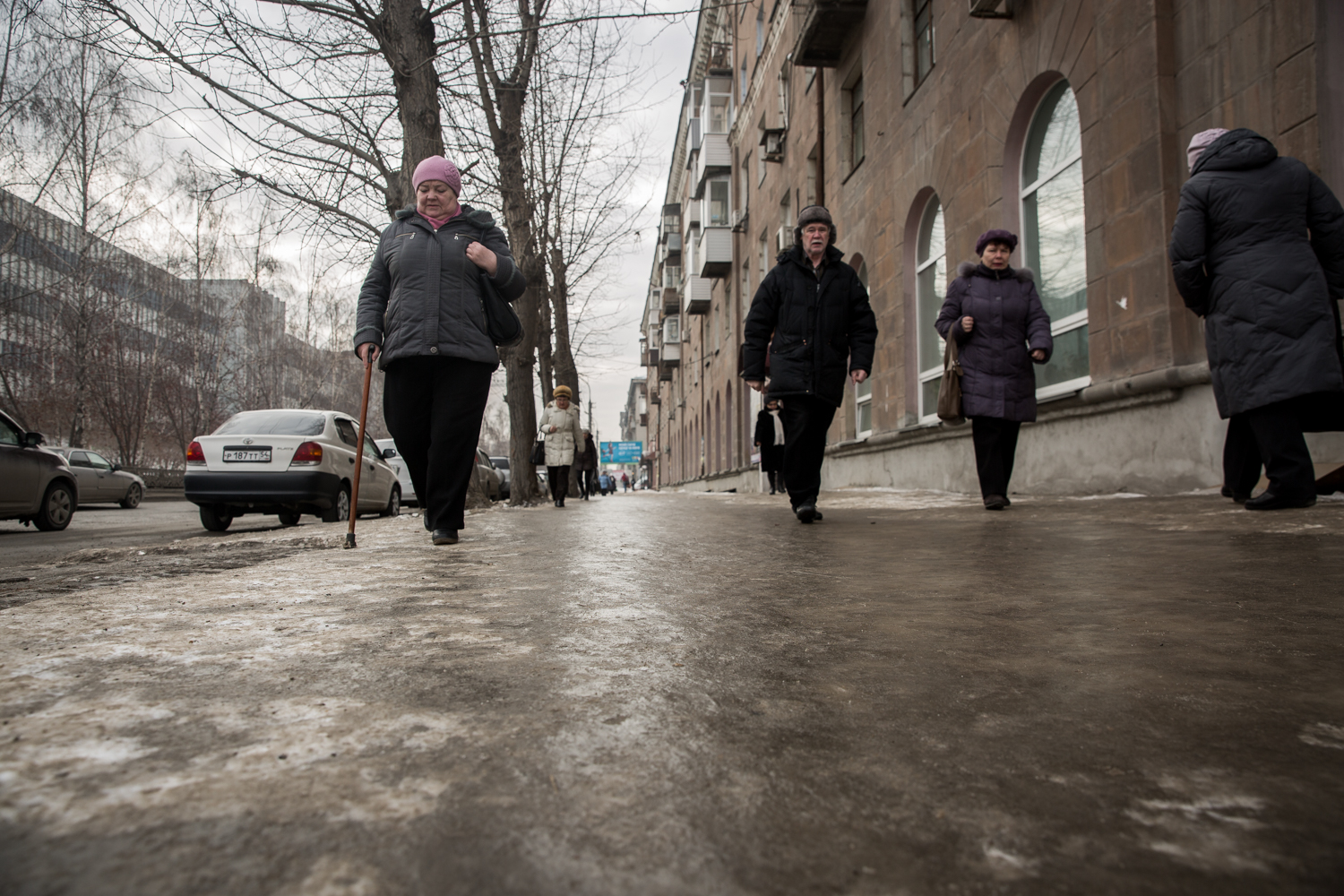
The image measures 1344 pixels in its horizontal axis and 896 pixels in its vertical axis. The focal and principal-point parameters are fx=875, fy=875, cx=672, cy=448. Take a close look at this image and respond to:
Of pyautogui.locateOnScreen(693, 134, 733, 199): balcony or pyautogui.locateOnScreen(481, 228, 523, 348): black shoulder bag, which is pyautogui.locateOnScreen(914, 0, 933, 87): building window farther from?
pyautogui.locateOnScreen(693, 134, 733, 199): balcony

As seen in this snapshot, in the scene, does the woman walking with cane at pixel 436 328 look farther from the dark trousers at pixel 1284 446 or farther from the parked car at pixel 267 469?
the parked car at pixel 267 469

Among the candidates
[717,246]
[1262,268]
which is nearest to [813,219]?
[1262,268]

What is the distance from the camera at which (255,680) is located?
159cm

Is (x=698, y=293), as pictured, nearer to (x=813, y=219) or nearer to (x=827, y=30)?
(x=827, y=30)

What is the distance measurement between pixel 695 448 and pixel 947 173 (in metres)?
26.9

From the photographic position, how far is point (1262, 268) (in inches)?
174

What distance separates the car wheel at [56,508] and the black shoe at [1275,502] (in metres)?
11.8

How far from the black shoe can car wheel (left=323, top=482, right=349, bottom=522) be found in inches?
350

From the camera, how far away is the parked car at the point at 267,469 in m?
9.61

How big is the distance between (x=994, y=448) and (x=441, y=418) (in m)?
3.93

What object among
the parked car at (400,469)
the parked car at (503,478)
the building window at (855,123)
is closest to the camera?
the building window at (855,123)

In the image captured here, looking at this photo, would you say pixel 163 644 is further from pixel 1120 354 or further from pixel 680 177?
pixel 680 177

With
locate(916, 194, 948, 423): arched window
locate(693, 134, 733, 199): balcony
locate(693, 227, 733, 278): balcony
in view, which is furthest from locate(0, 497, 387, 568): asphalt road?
locate(693, 134, 733, 199): balcony

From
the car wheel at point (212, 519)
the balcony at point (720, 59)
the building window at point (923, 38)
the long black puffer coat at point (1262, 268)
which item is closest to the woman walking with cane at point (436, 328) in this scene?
the long black puffer coat at point (1262, 268)
